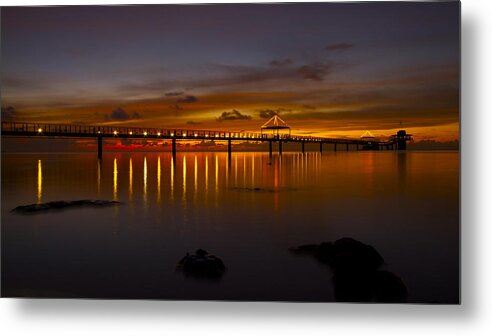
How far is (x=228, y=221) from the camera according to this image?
151 inches

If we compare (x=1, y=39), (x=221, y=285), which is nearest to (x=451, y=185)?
(x=221, y=285)

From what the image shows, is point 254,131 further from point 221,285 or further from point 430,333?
point 430,333

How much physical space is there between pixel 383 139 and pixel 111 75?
2.20m

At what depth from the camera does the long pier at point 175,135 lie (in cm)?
384

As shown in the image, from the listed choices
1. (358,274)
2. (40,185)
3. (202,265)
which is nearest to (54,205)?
(40,185)

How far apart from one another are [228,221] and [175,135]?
866 millimetres

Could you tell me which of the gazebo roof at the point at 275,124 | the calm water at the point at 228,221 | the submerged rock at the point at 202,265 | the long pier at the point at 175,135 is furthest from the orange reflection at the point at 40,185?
the gazebo roof at the point at 275,124

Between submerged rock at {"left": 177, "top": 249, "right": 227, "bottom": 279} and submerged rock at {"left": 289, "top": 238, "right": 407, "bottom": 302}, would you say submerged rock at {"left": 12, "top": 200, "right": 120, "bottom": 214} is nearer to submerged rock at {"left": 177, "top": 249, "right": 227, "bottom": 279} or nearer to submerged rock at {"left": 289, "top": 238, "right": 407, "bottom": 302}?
submerged rock at {"left": 177, "top": 249, "right": 227, "bottom": 279}

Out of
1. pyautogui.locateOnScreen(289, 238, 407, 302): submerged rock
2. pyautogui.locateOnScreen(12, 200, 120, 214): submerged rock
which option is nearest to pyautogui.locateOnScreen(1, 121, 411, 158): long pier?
pyautogui.locateOnScreen(12, 200, 120, 214): submerged rock

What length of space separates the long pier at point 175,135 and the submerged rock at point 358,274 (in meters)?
0.83

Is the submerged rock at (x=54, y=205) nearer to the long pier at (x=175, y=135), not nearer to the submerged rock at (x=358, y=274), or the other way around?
the long pier at (x=175, y=135)

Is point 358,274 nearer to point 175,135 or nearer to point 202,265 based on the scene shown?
point 202,265

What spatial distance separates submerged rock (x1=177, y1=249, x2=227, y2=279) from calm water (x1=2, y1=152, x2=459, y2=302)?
0.17ft

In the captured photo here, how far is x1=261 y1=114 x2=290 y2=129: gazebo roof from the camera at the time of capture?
150 inches
